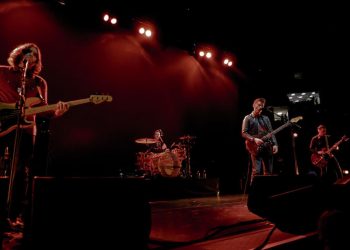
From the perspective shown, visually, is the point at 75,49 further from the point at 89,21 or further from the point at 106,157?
the point at 106,157

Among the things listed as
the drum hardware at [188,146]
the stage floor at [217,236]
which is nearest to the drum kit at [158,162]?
the drum hardware at [188,146]

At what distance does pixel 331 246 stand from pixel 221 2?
774cm

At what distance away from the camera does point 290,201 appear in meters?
1.76

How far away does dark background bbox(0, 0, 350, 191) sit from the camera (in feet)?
21.2

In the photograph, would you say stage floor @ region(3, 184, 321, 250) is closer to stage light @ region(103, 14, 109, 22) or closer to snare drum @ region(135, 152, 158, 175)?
snare drum @ region(135, 152, 158, 175)

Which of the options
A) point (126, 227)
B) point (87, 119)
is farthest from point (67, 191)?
point (87, 119)

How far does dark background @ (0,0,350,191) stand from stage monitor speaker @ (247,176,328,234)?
16.5 feet

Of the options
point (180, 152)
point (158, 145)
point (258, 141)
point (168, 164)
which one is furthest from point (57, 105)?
point (180, 152)

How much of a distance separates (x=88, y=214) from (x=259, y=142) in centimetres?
392

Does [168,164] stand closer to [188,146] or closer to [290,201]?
[188,146]

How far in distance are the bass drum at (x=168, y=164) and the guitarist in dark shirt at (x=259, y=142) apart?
2.62 meters

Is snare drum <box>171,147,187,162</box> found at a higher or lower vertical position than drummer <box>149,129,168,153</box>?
lower

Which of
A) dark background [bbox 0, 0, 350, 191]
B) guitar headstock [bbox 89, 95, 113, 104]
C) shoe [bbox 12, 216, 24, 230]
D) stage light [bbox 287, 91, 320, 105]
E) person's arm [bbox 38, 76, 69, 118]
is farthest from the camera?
stage light [bbox 287, 91, 320, 105]

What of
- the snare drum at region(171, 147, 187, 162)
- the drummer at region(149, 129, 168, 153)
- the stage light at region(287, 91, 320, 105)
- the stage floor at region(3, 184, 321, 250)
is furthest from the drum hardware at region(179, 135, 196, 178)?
the stage light at region(287, 91, 320, 105)
